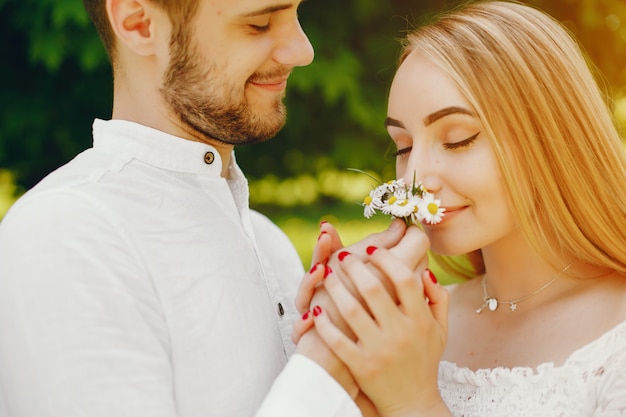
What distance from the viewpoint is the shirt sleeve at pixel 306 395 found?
2186mm

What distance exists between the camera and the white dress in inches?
100

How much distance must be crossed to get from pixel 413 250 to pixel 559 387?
2.50ft

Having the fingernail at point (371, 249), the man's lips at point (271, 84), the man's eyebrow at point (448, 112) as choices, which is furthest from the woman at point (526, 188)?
the man's lips at point (271, 84)

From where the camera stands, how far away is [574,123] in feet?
9.36

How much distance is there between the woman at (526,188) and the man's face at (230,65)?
47 centimetres

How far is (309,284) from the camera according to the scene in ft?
8.04

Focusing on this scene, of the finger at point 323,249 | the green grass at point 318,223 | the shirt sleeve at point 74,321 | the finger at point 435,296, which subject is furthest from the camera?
the green grass at point 318,223

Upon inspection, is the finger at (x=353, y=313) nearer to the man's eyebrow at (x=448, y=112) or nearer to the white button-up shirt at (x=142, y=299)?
the white button-up shirt at (x=142, y=299)

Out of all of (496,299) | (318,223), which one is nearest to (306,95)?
(318,223)

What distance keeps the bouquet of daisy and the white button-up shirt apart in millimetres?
475

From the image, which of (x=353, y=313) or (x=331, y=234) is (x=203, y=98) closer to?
(x=331, y=234)

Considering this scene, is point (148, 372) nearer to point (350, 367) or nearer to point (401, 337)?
point (350, 367)

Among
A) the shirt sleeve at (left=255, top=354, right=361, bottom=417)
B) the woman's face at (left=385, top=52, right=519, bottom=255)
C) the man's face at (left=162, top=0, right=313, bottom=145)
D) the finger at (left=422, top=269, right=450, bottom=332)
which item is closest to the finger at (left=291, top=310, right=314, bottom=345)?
the shirt sleeve at (left=255, top=354, right=361, bottom=417)

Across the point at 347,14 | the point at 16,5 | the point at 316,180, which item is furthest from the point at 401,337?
the point at 316,180
